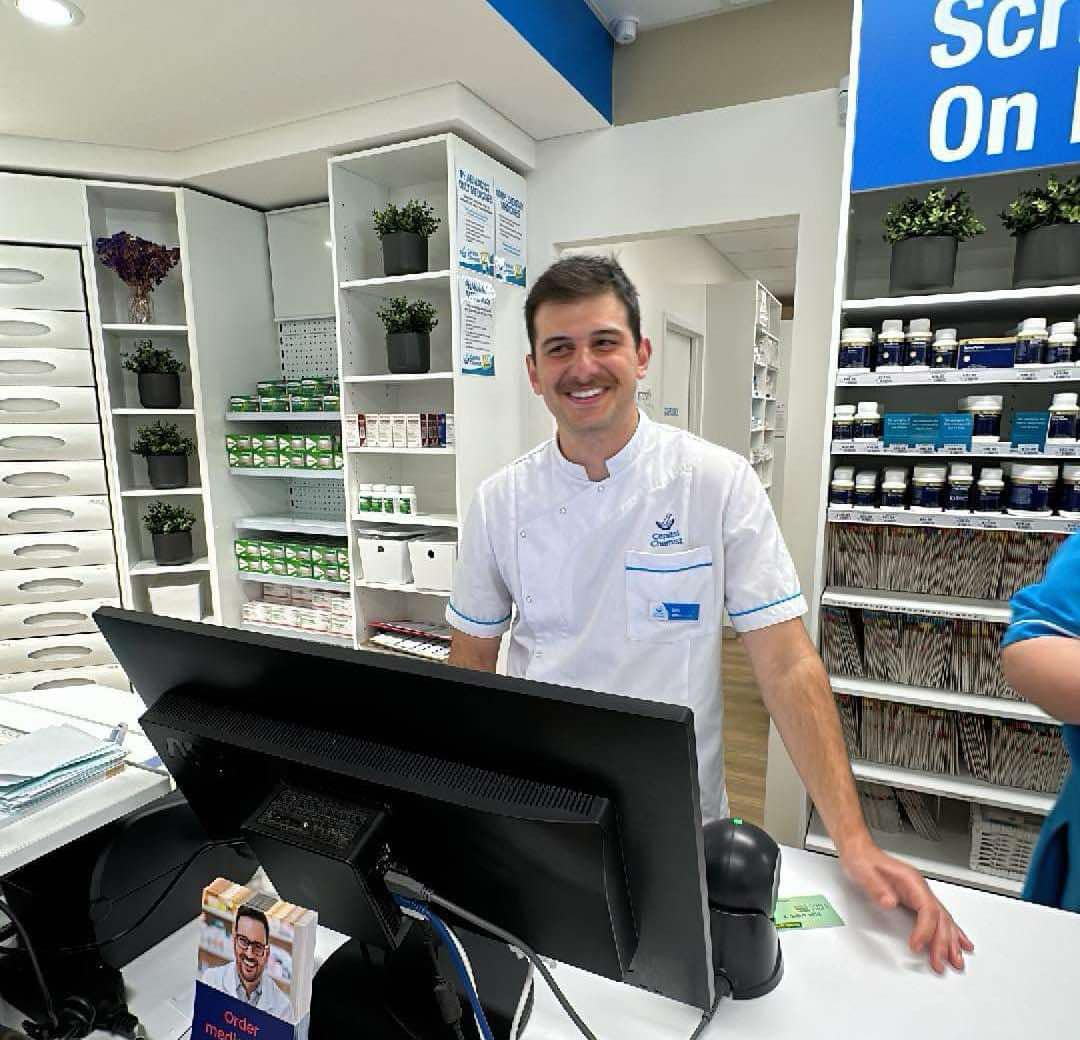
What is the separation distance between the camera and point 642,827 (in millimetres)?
564

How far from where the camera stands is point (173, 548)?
134 inches

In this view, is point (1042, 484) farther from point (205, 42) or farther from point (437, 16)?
point (205, 42)

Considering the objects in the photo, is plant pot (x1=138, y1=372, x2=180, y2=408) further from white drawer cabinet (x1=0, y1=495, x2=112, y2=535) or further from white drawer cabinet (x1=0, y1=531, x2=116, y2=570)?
white drawer cabinet (x1=0, y1=531, x2=116, y2=570)

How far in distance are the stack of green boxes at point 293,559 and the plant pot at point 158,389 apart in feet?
2.43

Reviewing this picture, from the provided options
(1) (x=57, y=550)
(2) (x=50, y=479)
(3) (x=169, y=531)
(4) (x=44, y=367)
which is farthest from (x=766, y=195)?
(1) (x=57, y=550)

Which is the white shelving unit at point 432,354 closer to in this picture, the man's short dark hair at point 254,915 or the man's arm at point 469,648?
the man's arm at point 469,648

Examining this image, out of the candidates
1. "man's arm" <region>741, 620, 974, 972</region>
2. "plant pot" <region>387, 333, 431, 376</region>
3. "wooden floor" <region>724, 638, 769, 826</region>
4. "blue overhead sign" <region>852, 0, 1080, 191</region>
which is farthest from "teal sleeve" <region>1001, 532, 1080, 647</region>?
"plant pot" <region>387, 333, 431, 376</region>

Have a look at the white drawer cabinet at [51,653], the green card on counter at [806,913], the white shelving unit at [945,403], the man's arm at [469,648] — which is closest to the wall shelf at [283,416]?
the white drawer cabinet at [51,653]

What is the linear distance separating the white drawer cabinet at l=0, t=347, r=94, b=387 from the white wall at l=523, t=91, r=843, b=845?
2.28 metres

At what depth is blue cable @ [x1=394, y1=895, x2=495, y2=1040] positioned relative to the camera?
0.66 meters

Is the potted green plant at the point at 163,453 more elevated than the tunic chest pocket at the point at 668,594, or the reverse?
the potted green plant at the point at 163,453

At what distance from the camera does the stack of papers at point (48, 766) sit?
916 mm

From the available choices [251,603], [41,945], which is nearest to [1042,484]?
[41,945]

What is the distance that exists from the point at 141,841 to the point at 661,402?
4.33 meters
